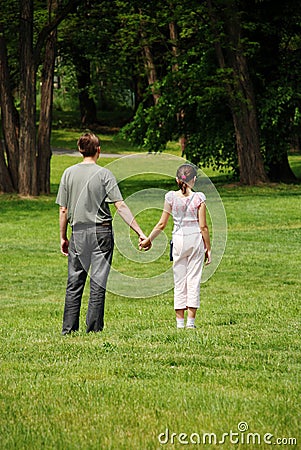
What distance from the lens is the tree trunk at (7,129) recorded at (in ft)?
100

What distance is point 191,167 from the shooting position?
9.53m

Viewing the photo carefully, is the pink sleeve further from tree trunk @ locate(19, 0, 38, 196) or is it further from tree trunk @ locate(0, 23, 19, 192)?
tree trunk @ locate(0, 23, 19, 192)

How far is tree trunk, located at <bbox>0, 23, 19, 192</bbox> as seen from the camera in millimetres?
30516

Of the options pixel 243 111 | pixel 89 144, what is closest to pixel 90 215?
pixel 89 144

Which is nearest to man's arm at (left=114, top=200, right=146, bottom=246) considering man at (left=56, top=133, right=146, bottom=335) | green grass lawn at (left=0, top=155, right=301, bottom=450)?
man at (left=56, top=133, right=146, bottom=335)

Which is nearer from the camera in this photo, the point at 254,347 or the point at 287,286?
the point at 254,347

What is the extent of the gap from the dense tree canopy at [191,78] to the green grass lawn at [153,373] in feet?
51.5

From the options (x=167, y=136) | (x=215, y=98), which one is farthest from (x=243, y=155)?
(x=167, y=136)

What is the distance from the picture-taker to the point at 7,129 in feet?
101

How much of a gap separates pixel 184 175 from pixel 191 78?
24.5 meters

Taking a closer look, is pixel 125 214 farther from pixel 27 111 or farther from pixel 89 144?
pixel 27 111

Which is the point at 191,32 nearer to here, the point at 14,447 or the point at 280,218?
the point at 280,218

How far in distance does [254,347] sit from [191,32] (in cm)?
2779

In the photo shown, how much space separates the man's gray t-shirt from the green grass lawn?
113 centimetres
